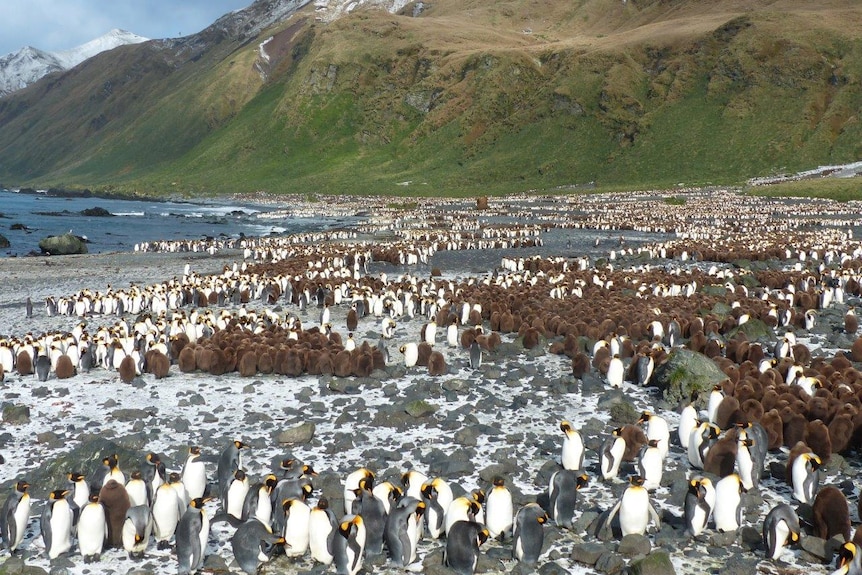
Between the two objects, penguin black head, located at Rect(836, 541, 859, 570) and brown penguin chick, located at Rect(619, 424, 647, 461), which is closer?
penguin black head, located at Rect(836, 541, 859, 570)

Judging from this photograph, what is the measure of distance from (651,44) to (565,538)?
135 m

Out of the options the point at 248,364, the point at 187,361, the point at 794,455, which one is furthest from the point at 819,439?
the point at 187,361

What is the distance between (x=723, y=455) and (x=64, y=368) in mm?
10898

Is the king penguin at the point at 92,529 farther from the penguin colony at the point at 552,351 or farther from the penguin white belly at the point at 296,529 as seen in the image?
the penguin white belly at the point at 296,529

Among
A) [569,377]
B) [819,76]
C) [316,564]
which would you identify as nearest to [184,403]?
[316,564]

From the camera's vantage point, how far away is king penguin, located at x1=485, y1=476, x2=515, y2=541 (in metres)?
6.77

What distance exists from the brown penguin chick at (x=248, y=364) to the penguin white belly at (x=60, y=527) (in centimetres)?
579

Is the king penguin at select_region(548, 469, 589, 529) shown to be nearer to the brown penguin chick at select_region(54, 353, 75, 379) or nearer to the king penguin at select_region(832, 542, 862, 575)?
the king penguin at select_region(832, 542, 862, 575)

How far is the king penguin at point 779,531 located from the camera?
627 centimetres

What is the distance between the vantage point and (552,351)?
536 inches

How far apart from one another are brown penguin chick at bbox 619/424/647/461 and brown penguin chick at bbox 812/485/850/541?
2.06m

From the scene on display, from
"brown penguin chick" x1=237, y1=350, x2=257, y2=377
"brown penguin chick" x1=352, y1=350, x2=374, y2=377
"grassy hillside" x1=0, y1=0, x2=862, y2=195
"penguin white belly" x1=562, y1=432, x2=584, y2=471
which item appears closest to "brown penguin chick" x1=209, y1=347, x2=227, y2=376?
"brown penguin chick" x1=237, y1=350, x2=257, y2=377

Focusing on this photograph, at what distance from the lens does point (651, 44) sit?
12631 cm

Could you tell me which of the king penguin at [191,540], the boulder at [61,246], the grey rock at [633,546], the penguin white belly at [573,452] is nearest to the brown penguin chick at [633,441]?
the penguin white belly at [573,452]
